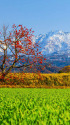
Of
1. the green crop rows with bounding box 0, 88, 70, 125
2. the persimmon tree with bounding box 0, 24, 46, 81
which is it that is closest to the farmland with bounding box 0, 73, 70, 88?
the persimmon tree with bounding box 0, 24, 46, 81

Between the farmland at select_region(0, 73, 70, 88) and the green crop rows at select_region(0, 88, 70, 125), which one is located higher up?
the green crop rows at select_region(0, 88, 70, 125)

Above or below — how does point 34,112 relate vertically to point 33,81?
above

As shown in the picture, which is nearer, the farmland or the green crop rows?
the green crop rows

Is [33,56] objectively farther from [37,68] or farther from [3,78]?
[3,78]

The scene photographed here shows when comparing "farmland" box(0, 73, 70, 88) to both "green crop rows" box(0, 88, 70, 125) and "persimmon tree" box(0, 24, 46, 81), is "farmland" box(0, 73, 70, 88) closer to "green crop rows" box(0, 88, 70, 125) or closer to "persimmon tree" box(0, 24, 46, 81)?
"persimmon tree" box(0, 24, 46, 81)

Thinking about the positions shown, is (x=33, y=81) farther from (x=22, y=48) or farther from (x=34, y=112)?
(x=34, y=112)

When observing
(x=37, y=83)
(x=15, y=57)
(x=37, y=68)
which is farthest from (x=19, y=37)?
(x=37, y=83)

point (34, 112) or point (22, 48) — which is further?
point (22, 48)

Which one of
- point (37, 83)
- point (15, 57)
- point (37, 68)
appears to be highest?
point (15, 57)

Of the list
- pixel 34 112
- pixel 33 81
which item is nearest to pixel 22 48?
pixel 33 81

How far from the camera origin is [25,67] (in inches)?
1321

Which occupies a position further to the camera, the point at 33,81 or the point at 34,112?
the point at 33,81

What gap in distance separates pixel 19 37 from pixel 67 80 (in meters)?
13.2

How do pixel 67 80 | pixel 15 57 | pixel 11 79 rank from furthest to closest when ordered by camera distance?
pixel 67 80 → pixel 11 79 → pixel 15 57
